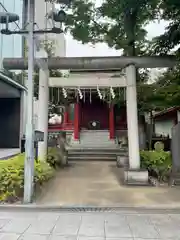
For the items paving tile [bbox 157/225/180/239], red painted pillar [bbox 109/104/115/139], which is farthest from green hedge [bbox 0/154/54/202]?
red painted pillar [bbox 109/104/115/139]

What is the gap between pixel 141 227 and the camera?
195 inches

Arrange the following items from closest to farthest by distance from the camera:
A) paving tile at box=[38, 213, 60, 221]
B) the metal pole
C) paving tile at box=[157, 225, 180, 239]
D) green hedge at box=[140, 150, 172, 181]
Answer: paving tile at box=[157, 225, 180, 239], paving tile at box=[38, 213, 60, 221], the metal pole, green hedge at box=[140, 150, 172, 181]

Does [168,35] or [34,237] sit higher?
[168,35]

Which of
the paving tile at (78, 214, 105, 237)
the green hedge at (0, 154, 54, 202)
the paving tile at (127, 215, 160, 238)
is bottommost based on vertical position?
the paving tile at (127, 215, 160, 238)

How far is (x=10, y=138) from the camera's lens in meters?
21.0

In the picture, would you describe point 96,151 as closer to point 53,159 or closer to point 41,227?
point 53,159

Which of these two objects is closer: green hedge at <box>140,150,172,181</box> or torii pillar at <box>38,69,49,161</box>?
green hedge at <box>140,150,172,181</box>

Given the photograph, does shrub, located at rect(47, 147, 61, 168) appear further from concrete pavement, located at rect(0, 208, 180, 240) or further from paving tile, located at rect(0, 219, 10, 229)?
paving tile, located at rect(0, 219, 10, 229)

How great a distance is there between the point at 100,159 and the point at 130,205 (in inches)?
386

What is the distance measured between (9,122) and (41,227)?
17071 mm

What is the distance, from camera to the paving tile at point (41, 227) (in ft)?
15.5

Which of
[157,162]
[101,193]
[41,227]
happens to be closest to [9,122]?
[157,162]

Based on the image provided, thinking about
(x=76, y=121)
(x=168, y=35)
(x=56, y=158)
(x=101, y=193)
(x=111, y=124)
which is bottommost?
(x=101, y=193)

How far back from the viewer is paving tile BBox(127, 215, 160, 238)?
4559 mm
